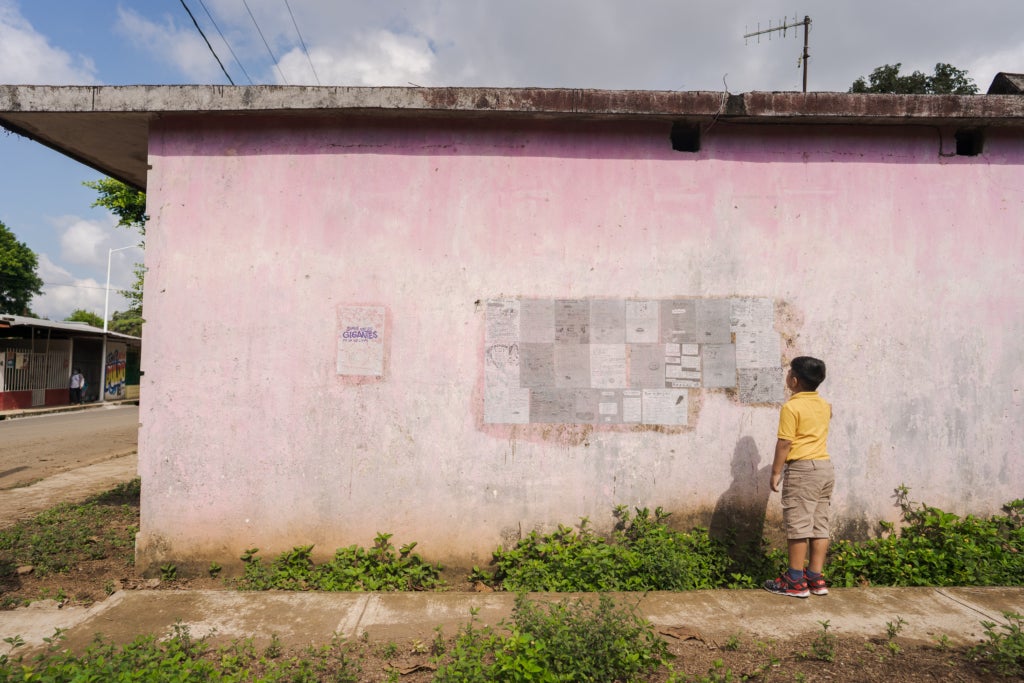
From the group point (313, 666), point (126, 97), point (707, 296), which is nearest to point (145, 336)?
point (126, 97)

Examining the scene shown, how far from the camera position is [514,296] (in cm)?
441

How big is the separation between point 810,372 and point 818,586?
4.82 feet

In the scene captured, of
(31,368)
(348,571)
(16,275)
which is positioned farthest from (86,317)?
(348,571)

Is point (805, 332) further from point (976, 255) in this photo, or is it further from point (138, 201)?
point (138, 201)

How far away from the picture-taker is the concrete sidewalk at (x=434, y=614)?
334 cm

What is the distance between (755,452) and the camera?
4.40m

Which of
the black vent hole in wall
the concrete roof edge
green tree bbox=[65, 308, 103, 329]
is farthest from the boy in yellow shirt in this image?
green tree bbox=[65, 308, 103, 329]

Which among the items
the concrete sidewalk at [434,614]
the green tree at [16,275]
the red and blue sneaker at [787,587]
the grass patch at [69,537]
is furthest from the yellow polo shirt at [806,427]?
the green tree at [16,275]

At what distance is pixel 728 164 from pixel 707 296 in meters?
1.08

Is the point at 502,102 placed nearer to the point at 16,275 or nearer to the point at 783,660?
the point at 783,660

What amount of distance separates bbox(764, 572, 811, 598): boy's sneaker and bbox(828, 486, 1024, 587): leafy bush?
1.64 ft

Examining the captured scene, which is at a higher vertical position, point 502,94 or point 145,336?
point 502,94

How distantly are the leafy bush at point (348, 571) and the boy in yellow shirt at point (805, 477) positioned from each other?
252 cm

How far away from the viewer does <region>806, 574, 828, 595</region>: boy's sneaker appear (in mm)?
3842
